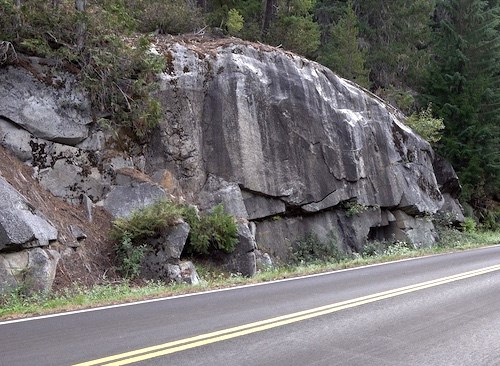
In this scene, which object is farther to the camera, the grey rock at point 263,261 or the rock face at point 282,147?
the rock face at point 282,147

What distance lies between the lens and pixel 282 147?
18.8 meters

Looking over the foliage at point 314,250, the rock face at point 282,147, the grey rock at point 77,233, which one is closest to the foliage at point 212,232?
the rock face at point 282,147

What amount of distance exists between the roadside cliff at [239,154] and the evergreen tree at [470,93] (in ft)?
19.3

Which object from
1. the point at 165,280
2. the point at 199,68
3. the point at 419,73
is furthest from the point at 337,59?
the point at 165,280

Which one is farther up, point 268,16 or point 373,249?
point 268,16

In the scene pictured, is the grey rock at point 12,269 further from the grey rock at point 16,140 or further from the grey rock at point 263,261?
the grey rock at point 263,261

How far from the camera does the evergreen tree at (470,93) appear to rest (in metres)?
29.1

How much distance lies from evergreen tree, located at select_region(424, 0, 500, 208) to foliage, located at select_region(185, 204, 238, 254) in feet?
63.3

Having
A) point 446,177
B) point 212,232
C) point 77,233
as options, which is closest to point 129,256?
point 77,233

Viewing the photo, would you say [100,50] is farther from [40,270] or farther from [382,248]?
[382,248]

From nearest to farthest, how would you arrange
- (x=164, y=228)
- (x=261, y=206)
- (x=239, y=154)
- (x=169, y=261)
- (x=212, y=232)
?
(x=169, y=261)
(x=164, y=228)
(x=212, y=232)
(x=239, y=154)
(x=261, y=206)

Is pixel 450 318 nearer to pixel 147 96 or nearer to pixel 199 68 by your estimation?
pixel 147 96

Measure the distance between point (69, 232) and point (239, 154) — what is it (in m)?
6.79

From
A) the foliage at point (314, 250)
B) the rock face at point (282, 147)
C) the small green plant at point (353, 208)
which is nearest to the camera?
the rock face at point (282, 147)
